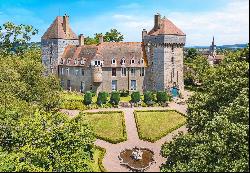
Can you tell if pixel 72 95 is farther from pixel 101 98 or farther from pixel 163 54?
pixel 163 54

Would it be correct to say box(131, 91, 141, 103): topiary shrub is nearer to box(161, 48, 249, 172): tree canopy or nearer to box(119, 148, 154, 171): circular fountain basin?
box(119, 148, 154, 171): circular fountain basin

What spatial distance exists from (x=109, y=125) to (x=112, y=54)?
76.7 ft

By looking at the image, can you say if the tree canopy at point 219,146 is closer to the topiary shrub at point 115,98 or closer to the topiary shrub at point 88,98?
the topiary shrub at point 115,98

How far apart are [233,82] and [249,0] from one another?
410 inches

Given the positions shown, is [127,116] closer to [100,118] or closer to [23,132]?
[100,118]

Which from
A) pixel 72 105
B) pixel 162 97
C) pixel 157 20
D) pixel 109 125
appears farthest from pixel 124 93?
pixel 109 125

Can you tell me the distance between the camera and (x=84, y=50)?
71500 millimetres

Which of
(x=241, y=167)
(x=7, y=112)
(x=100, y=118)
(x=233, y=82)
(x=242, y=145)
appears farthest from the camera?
(x=100, y=118)

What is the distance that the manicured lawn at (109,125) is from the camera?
1722 inches

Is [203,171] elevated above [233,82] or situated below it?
below

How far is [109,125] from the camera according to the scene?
4878 centimetres

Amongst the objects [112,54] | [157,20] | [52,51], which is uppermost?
[157,20]

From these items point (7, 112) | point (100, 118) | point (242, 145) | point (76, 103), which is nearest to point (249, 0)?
point (242, 145)

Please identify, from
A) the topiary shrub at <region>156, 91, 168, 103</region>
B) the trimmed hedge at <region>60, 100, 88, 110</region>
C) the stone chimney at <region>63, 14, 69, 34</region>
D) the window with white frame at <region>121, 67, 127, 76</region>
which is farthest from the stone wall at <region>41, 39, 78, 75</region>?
the topiary shrub at <region>156, 91, 168, 103</region>
